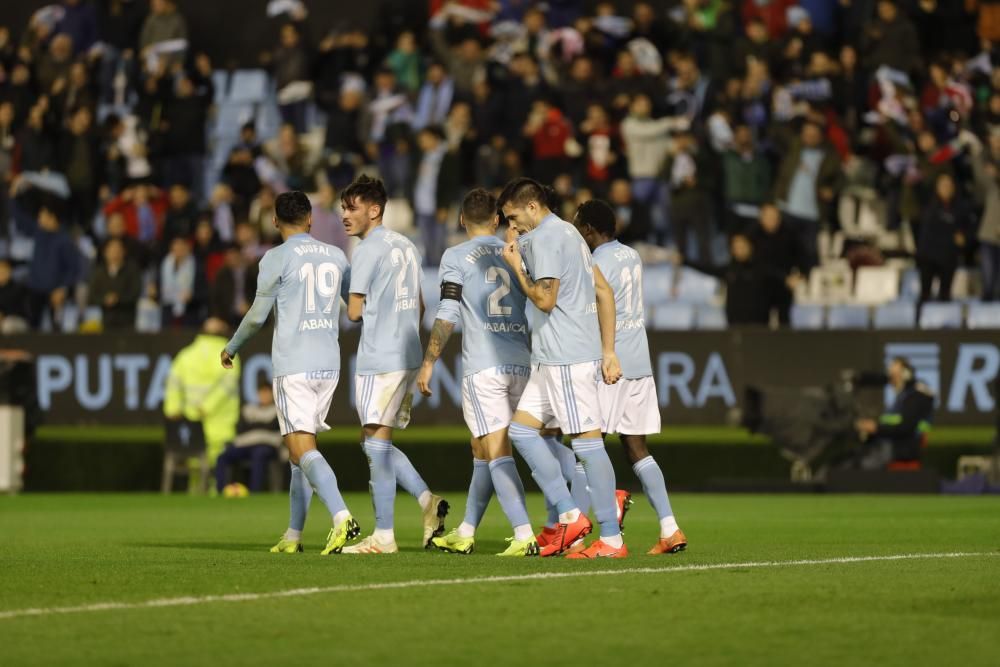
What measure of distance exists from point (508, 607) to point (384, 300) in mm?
3474

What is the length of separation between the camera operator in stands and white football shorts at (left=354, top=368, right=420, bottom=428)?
989 cm

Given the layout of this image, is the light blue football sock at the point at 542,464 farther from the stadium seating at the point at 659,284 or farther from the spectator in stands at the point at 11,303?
the spectator in stands at the point at 11,303

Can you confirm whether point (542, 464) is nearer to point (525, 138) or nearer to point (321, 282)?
point (321, 282)

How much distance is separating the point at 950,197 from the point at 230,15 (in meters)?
13.5

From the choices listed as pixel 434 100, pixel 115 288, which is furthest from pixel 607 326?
pixel 434 100

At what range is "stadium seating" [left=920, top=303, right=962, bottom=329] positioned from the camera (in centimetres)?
2178

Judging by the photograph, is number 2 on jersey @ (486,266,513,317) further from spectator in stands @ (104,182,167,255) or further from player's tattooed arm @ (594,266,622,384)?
spectator in stands @ (104,182,167,255)

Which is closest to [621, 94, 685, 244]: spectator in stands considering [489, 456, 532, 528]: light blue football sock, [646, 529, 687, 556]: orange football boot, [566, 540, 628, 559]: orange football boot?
[646, 529, 687, 556]: orange football boot

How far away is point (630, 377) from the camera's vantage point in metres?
10.7

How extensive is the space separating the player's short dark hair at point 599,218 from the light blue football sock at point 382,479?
1727mm

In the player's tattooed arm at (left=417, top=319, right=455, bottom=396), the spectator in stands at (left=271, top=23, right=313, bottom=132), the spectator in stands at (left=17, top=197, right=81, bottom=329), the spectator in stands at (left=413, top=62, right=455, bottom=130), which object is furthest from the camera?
the spectator in stands at (left=271, top=23, right=313, bottom=132)

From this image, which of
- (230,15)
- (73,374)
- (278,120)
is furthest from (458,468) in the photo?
(230,15)

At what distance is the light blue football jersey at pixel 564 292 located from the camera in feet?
33.1

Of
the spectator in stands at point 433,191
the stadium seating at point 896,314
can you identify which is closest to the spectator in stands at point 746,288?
the stadium seating at point 896,314
